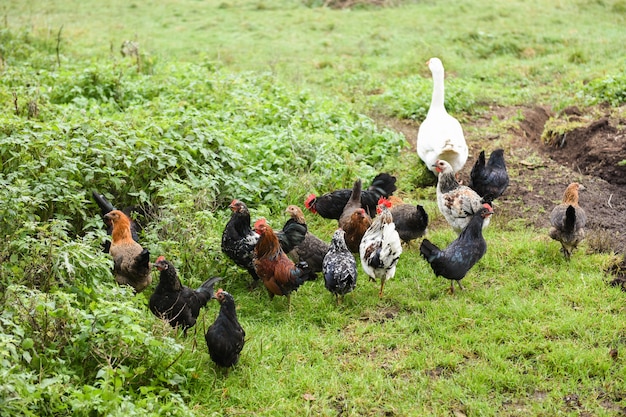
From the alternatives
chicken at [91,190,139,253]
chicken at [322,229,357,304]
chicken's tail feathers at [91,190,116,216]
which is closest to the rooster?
chicken at [322,229,357,304]

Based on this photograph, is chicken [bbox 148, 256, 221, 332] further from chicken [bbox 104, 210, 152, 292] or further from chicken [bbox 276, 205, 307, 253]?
chicken [bbox 276, 205, 307, 253]

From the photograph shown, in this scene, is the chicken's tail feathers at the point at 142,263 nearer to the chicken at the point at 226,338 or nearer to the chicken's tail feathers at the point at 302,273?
the chicken at the point at 226,338

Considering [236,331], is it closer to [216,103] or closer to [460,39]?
[216,103]

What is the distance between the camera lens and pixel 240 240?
23.6 feet

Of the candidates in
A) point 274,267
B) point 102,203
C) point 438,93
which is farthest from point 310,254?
point 438,93

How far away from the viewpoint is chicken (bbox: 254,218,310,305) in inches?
268

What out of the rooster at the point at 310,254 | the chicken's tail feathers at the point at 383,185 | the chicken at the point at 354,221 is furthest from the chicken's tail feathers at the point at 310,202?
the rooster at the point at 310,254

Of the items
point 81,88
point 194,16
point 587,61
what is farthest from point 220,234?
point 194,16

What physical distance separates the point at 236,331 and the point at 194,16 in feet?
54.7

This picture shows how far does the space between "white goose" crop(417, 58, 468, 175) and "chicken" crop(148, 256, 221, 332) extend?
4104 mm

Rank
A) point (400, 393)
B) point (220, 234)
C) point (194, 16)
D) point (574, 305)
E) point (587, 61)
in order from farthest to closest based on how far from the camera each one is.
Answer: point (194, 16) < point (587, 61) < point (220, 234) < point (574, 305) < point (400, 393)

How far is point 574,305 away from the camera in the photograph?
6793mm

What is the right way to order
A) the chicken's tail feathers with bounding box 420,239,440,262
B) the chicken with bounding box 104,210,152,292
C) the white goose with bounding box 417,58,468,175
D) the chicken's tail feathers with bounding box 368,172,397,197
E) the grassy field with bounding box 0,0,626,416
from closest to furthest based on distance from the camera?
the grassy field with bounding box 0,0,626,416 < the chicken with bounding box 104,210,152,292 < the chicken's tail feathers with bounding box 420,239,440,262 < the chicken's tail feathers with bounding box 368,172,397,197 < the white goose with bounding box 417,58,468,175

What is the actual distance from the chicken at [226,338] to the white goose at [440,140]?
416cm
